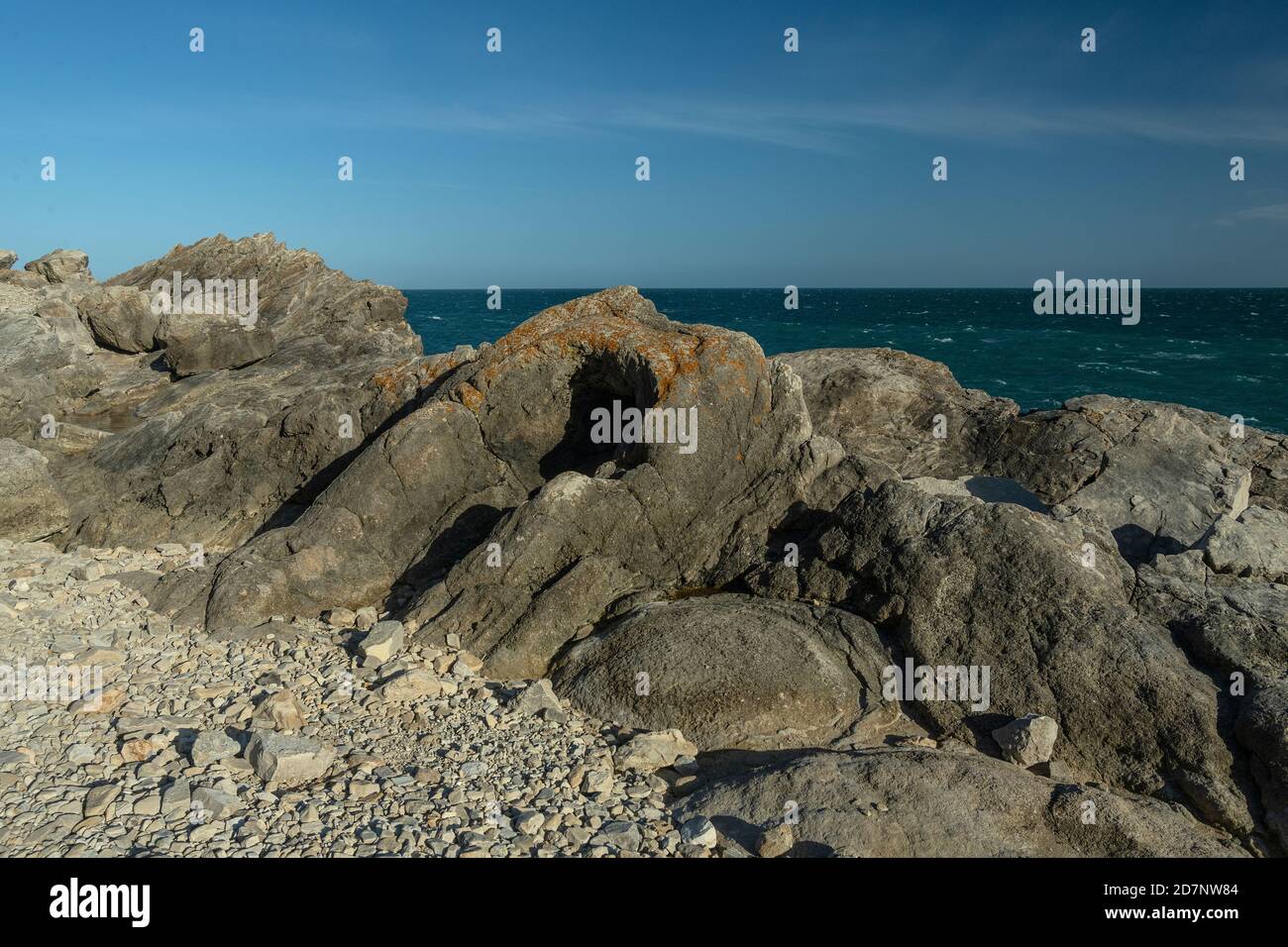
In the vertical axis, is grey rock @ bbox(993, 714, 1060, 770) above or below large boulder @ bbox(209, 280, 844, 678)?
below

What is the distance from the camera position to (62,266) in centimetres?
3341

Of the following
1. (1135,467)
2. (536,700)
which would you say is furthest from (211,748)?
(1135,467)

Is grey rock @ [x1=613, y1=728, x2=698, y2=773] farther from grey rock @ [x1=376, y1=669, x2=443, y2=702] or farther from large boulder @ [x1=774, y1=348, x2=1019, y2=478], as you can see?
large boulder @ [x1=774, y1=348, x2=1019, y2=478]

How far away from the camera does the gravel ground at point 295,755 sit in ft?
20.2

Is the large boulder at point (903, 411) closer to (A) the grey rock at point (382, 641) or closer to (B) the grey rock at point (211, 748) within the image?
(A) the grey rock at point (382, 641)

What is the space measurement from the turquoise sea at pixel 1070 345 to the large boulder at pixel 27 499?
33412mm

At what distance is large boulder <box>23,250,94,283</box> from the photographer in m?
33.0

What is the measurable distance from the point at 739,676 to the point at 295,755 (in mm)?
3942

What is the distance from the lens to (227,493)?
13320mm

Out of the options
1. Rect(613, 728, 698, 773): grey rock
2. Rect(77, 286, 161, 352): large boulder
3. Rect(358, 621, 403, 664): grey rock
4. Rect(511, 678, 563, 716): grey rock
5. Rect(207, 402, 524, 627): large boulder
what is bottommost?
Rect(613, 728, 698, 773): grey rock

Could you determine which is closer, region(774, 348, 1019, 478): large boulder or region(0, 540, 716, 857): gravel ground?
region(0, 540, 716, 857): gravel ground

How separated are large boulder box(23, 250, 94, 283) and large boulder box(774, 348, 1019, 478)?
102 feet

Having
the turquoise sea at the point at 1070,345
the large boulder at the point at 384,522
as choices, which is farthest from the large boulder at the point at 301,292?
the turquoise sea at the point at 1070,345

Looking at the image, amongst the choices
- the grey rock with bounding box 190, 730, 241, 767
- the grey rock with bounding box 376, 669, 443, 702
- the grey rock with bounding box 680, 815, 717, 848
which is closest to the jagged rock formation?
the grey rock with bounding box 680, 815, 717, 848
